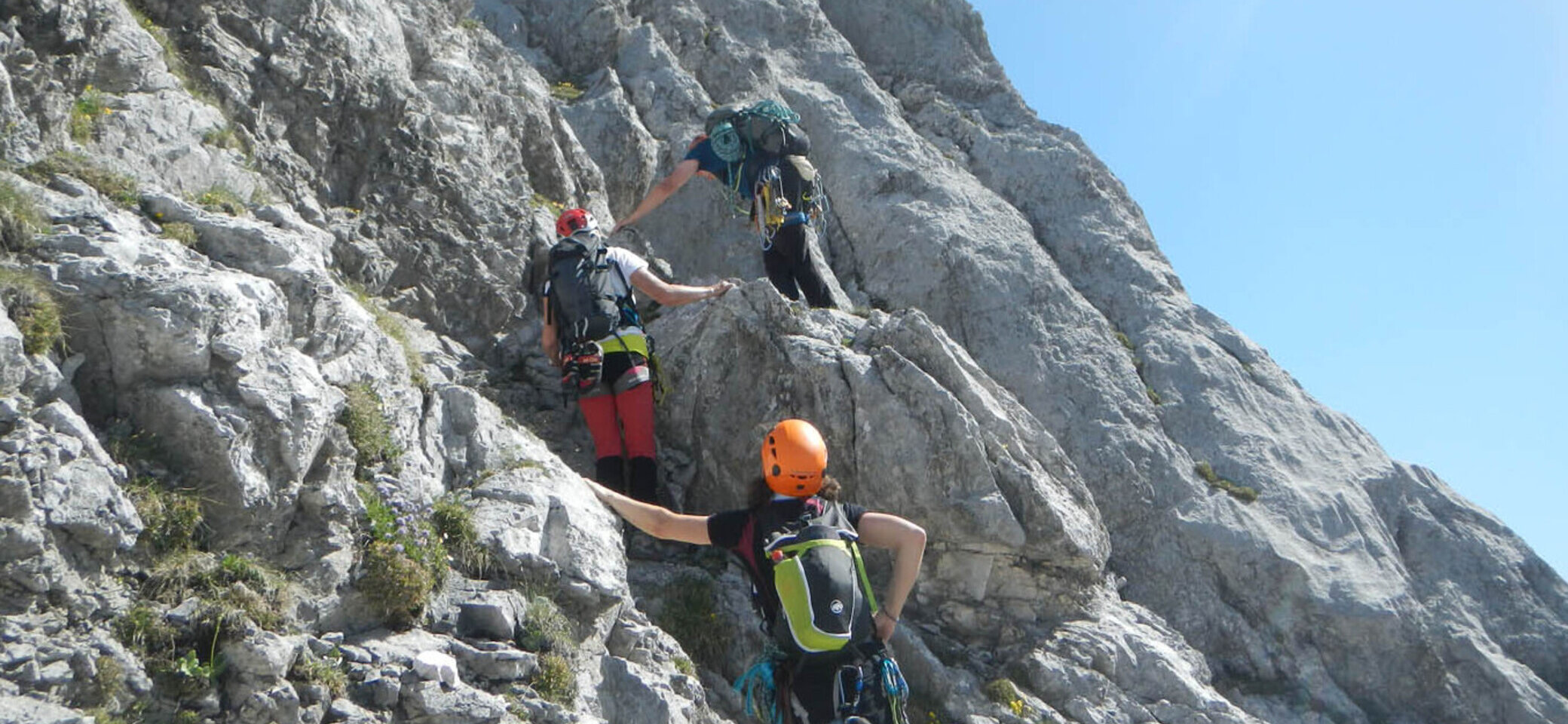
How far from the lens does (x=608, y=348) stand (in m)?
10.9

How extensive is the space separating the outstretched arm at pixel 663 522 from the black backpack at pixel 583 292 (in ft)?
7.95

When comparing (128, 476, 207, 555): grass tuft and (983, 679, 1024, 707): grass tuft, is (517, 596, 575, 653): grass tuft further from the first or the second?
(983, 679, 1024, 707): grass tuft

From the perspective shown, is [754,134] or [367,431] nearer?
Result: [367,431]

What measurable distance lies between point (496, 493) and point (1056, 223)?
12.4 m

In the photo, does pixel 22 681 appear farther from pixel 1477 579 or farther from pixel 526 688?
pixel 1477 579

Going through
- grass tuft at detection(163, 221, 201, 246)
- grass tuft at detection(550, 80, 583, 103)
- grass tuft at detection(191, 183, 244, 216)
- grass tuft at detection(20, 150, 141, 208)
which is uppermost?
grass tuft at detection(550, 80, 583, 103)

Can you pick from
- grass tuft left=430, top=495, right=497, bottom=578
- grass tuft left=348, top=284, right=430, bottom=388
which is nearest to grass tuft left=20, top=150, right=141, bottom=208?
grass tuft left=348, top=284, right=430, bottom=388

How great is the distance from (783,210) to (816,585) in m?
7.25

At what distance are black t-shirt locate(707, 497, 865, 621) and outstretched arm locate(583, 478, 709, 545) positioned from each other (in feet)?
0.36

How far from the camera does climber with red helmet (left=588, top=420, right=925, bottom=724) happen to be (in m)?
7.65

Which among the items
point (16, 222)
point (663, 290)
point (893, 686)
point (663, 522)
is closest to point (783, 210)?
point (663, 290)

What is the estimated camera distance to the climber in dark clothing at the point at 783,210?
14188mm

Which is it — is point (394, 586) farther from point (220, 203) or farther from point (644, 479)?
point (220, 203)

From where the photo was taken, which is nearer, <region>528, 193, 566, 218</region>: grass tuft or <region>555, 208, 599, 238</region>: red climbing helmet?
<region>555, 208, 599, 238</region>: red climbing helmet
